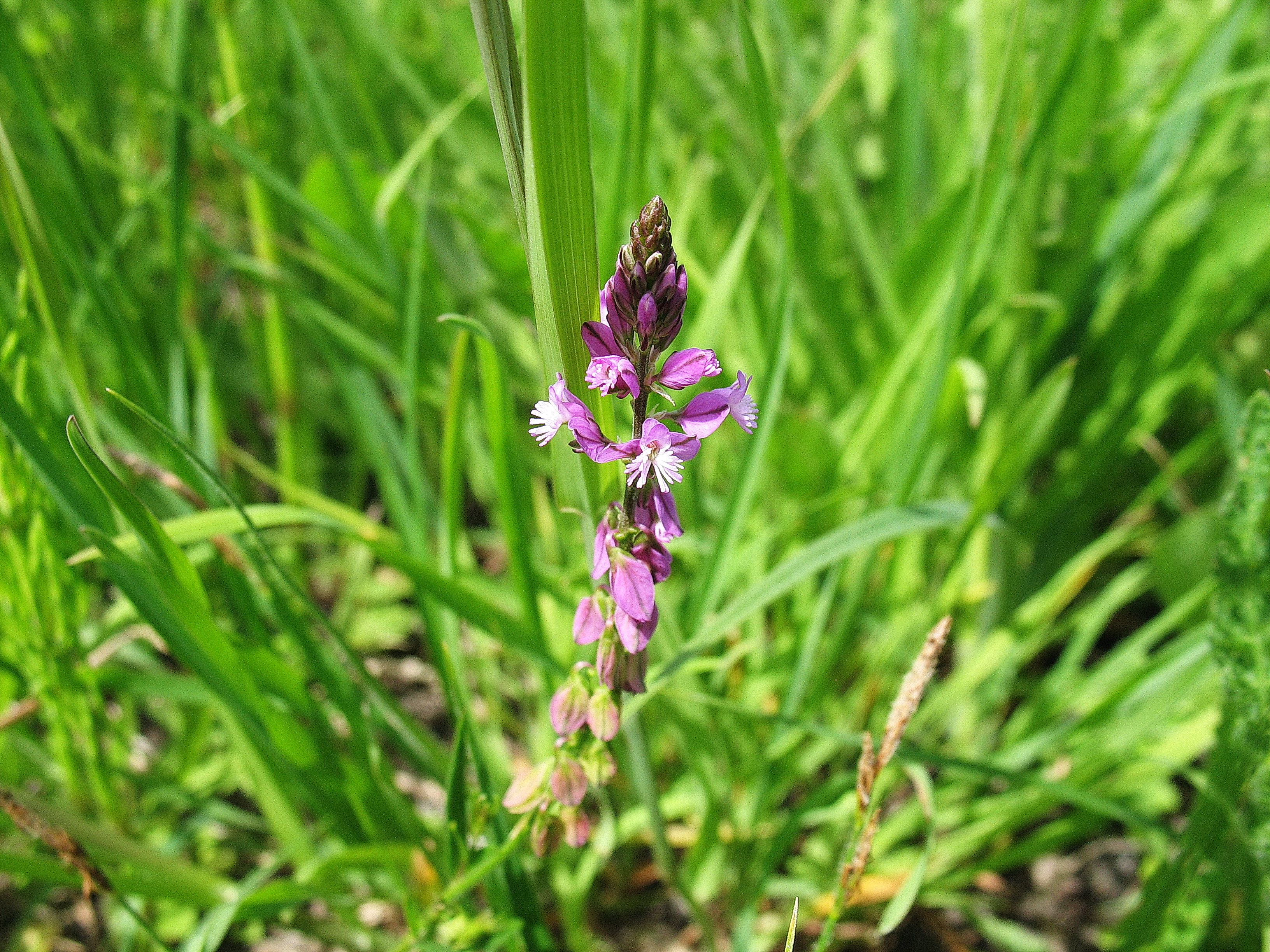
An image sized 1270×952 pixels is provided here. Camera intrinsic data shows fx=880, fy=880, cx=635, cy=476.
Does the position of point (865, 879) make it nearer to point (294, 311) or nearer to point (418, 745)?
point (418, 745)

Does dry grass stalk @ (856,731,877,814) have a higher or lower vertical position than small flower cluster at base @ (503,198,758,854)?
lower

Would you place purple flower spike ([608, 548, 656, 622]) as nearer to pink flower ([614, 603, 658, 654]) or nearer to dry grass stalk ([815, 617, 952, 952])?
pink flower ([614, 603, 658, 654])

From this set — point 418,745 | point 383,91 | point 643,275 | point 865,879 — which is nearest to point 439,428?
point 383,91

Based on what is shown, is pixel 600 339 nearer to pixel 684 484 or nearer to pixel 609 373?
pixel 609 373

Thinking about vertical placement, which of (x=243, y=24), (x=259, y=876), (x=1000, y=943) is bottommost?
(x=1000, y=943)

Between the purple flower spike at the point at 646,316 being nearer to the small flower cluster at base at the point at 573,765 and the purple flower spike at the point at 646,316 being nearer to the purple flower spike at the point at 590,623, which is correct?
the purple flower spike at the point at 590,623

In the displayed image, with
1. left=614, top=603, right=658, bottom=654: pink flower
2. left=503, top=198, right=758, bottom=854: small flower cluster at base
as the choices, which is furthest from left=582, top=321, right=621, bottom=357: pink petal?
left=614, top=603, right=658, bottom=654: pink flower
